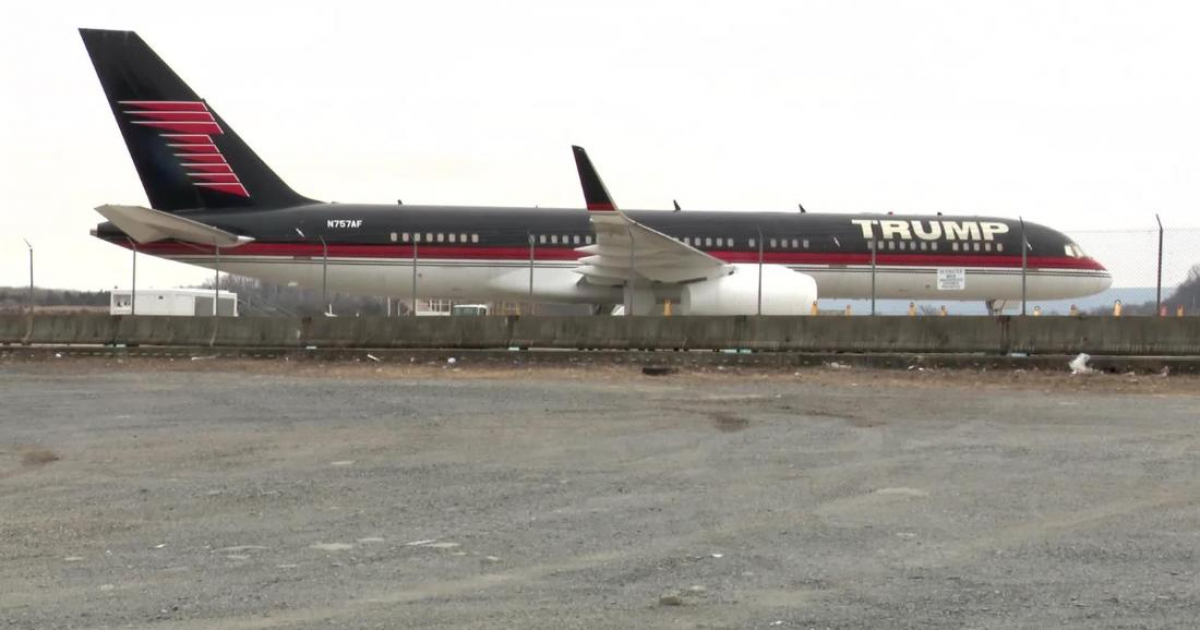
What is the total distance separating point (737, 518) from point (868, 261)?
73.3 feet

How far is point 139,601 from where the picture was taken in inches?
176

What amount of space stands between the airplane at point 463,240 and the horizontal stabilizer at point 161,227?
4 centimetres

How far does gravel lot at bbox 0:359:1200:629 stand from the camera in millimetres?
4418

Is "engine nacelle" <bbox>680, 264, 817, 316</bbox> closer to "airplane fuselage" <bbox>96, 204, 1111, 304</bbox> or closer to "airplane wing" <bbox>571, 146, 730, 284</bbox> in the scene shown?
"airplane wing" <bbox>571, 146, 730, 284</bbox>

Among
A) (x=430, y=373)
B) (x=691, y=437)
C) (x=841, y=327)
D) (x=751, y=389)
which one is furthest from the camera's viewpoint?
(x=841, y=327)

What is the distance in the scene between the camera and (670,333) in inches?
719

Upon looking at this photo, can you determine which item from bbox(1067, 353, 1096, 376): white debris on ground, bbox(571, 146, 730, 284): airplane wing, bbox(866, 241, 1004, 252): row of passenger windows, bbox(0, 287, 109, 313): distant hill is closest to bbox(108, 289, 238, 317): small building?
bbox(0, 287, 109, 313): distant hill

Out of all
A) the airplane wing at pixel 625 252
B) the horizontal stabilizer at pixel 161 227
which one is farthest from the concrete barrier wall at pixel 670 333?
the airplane wing at pixel 625 252

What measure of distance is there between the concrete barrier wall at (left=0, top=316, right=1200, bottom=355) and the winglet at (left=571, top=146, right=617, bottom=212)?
5.83 meters

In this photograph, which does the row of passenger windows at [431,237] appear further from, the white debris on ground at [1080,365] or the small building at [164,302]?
the small building at [164,302]

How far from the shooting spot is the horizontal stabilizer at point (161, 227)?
23938 millimetres

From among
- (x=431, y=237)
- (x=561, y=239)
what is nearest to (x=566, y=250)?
(x=561, y=239)

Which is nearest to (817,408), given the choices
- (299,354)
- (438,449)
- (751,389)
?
(751,389)

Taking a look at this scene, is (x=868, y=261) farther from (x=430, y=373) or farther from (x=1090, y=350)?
(x=430, y=373)
